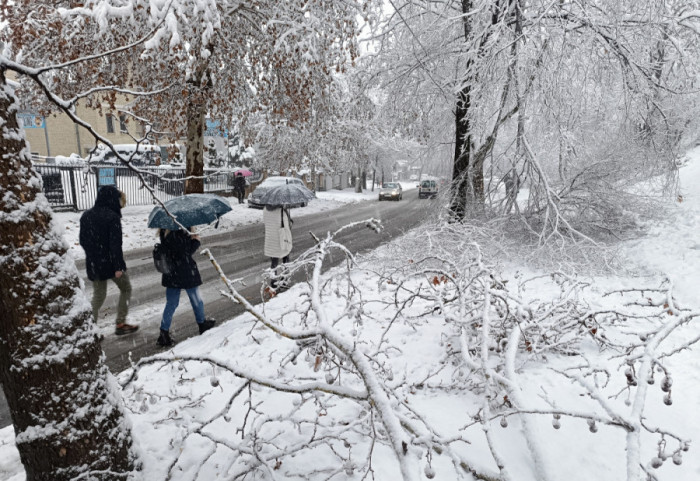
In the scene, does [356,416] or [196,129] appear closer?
[356,416]

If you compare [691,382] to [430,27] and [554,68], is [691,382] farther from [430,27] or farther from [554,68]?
[430,27]

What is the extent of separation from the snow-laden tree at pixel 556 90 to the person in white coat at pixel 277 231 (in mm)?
3801

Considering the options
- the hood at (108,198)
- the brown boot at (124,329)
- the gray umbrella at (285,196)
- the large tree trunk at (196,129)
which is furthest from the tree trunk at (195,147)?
the brown boot at (124,329)

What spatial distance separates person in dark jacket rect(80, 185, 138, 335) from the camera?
16.3 ft

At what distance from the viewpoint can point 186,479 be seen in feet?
7.82

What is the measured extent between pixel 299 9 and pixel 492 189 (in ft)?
20.0

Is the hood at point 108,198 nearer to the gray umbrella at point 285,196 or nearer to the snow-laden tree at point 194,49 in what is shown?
the snow-laden tree at point 194,49

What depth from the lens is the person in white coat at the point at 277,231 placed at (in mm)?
6952

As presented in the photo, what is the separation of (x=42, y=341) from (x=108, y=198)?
3747 millimetres

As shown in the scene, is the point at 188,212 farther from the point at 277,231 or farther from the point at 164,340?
the point at 277,231

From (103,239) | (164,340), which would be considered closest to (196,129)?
(103,239)

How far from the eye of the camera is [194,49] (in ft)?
24.9

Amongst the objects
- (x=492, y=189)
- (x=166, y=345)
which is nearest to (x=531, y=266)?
(x=492, y=189)

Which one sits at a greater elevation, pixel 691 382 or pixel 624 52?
pixel 624 52
